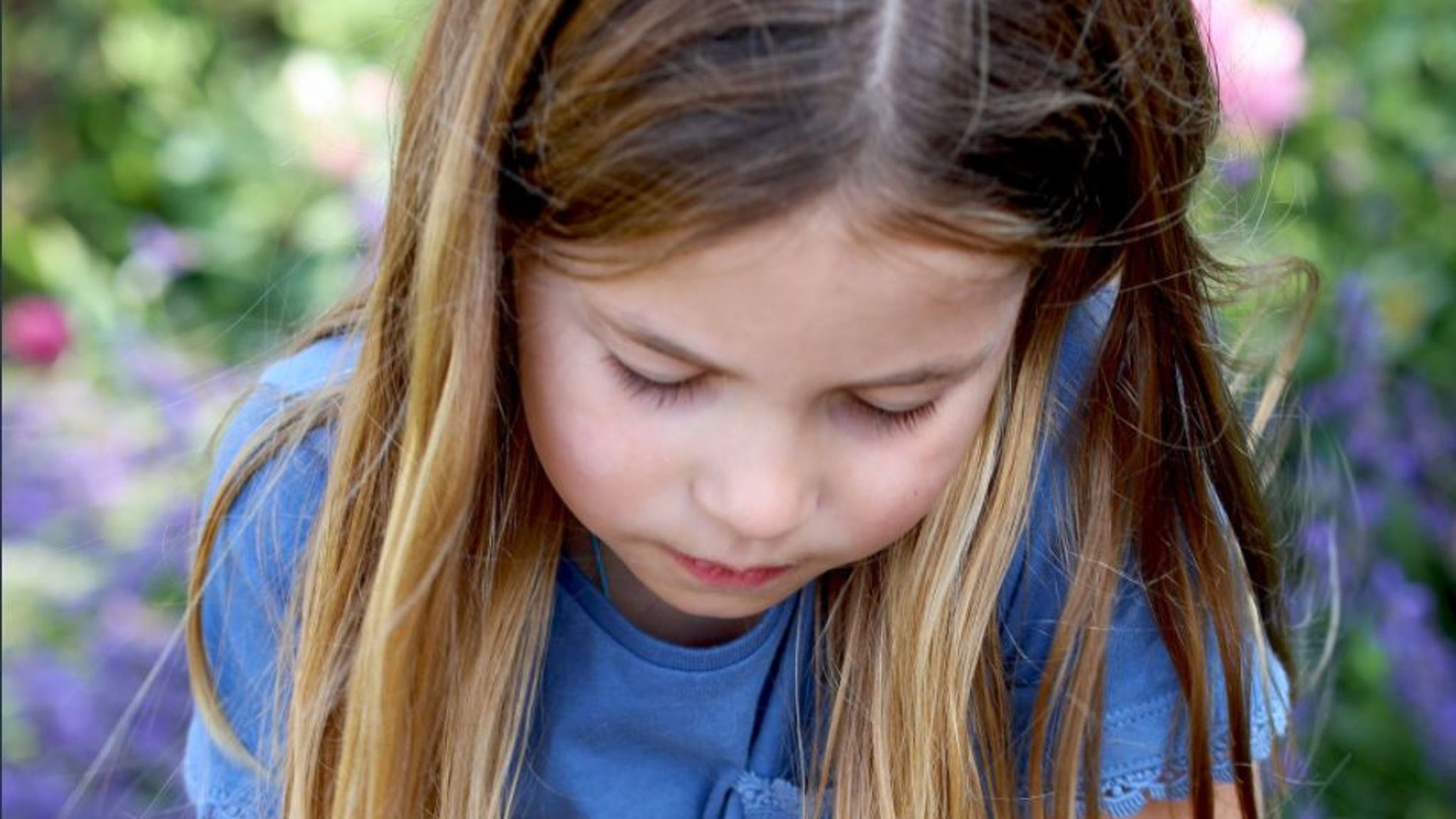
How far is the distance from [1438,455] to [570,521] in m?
1.05

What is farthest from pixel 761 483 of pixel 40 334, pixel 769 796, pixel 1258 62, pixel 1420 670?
pixel 40 334

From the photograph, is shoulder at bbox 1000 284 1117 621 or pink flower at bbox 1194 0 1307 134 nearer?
shoulder at bbox 1000 284 1117 621

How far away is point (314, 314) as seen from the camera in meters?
2.17

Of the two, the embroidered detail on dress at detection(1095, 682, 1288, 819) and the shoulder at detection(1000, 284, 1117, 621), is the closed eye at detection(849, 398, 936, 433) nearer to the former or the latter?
the shoulder at detection(1000, 284, 1117, 621)

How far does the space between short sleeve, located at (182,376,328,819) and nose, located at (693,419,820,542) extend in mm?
438

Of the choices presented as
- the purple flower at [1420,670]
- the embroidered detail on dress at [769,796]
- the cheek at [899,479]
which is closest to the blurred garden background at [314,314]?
the purple flower at [1420,670]

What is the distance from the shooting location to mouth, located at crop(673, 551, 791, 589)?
1.29m

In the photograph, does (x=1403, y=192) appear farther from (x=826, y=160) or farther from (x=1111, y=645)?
(x=826, y=160)

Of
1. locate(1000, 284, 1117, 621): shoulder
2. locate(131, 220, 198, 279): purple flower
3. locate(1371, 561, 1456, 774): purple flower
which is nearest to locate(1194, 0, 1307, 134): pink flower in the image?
locate(1371, 561, 1456, 774): purple flower

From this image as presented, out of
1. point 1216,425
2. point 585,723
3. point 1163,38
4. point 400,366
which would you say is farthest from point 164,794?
point 1163,38

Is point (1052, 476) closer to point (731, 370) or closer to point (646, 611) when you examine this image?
point (646, 611)

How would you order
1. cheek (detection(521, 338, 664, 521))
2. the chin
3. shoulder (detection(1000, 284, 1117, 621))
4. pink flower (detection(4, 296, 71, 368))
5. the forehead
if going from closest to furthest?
the forehead → cheek (detection(521, 338, 664, 521)) → the chin → shoulder (detection(1000, 284, 1117, 621)) → pink flower (detection(4, 296, 71, 368))

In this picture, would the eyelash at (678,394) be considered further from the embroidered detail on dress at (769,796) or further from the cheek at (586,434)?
the embroidered detail on dress at (769,796)

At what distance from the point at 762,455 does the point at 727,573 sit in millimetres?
135
